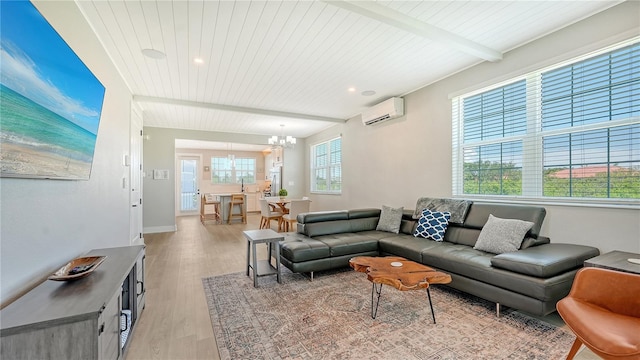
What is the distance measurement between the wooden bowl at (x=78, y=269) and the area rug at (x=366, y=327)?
39.0 inches

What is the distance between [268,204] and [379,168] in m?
2.76

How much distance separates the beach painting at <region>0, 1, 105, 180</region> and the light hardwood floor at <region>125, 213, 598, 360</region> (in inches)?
52.0

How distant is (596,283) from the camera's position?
5.54 ft

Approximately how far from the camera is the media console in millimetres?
1097

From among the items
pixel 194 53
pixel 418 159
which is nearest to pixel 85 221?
pixel 194 53

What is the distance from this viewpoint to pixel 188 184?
32.5 ft

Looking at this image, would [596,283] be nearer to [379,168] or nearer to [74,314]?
[74,314]

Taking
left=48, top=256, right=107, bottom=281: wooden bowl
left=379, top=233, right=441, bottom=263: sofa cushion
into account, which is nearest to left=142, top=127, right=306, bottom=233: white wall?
left=48, top=256, right=107, bottom=281: wooden bowl

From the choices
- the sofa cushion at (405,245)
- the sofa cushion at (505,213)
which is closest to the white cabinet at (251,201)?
the sofa cushion at (405,245)

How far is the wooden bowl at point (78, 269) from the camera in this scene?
1.52m

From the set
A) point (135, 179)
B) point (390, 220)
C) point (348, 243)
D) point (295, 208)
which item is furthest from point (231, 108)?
point (390, 220)

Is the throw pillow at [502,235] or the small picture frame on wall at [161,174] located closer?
the throw pillow at [502,235]

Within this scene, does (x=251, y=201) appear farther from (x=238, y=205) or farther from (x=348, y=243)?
(x=348, y=243)

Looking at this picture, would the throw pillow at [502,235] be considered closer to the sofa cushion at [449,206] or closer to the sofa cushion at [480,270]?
the sofa cushion at [480,270]
